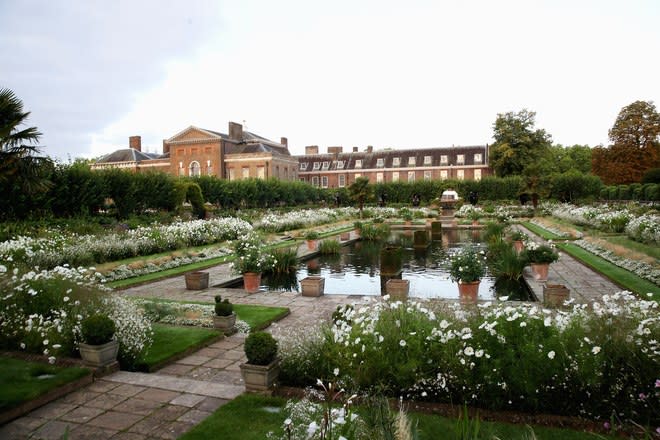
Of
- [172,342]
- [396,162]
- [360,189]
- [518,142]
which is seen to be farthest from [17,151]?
[396,162]

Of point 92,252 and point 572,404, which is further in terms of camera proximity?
point 92,252

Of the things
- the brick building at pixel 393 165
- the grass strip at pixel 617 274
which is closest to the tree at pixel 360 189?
the grass strip at pixel 617 274

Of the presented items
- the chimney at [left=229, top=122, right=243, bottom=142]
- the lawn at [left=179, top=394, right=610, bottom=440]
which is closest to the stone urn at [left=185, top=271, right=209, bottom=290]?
the lawn at [left=179, top=394, right=610, bottom=440]

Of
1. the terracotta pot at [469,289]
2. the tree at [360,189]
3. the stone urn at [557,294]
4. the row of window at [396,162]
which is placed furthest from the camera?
the row of window at [396,162]

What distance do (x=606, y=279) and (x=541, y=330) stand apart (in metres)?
7.82

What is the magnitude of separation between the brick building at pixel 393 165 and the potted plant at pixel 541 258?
1645 inches

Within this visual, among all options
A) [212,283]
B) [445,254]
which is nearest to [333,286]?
[212,283]

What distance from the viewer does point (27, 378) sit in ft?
16.1

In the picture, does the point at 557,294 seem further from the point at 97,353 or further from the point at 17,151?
the point at 17,151

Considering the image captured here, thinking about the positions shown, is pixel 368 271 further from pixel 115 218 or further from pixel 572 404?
pixel 115 218

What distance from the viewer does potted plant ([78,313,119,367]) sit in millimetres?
5262

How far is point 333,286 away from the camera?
38.5 feet

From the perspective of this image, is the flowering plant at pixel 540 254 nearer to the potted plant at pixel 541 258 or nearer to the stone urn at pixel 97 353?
the potted plant at pixel 541 258

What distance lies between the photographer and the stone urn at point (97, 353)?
5.25 m
